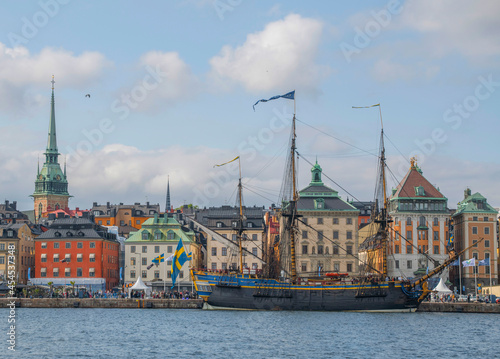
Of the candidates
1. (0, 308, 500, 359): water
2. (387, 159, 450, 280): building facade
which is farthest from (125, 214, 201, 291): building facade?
(0, 308, 500, 359): water

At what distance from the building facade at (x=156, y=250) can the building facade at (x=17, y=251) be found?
17.2 m

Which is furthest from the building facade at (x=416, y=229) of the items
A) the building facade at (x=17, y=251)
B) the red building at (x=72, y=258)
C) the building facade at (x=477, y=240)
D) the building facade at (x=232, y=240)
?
the building facade at (x=17, y=251)

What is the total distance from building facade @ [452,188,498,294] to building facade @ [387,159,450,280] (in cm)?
354

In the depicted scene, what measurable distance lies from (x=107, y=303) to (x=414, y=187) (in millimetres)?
56592

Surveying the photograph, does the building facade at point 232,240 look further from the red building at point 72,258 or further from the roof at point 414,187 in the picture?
the roof at point 414,187

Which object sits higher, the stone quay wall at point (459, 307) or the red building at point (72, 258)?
the red building at point (72, 258)

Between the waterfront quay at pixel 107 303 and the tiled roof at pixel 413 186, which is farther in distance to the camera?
the tiled roof at pixel 413 186

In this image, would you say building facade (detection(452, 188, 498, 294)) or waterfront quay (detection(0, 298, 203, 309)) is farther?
building facade (detection(452, 188, 498, 294))

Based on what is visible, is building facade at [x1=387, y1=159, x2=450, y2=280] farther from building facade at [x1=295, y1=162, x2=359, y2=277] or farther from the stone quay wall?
the stone quay wall

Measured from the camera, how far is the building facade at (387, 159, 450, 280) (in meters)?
144

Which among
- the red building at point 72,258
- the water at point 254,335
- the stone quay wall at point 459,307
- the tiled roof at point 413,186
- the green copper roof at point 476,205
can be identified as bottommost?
the water at point 254,335

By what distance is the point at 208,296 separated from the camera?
111 metres

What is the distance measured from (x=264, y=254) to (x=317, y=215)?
10632 millimetres

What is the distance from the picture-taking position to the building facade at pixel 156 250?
151250mm
